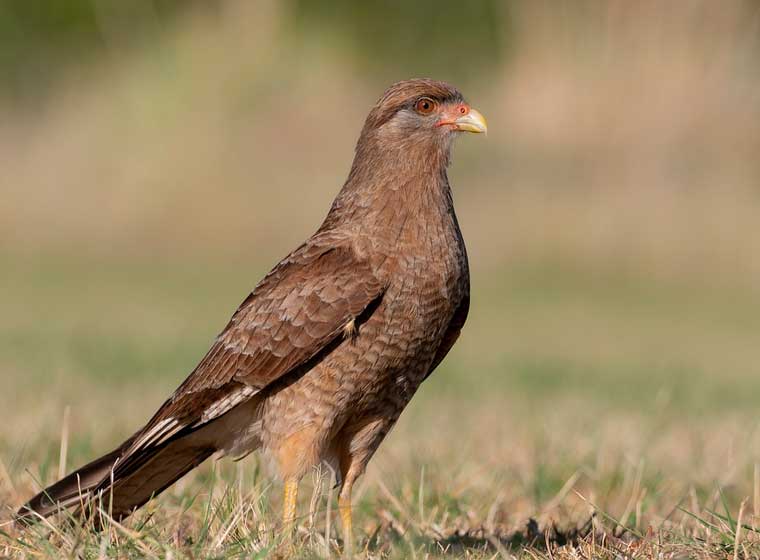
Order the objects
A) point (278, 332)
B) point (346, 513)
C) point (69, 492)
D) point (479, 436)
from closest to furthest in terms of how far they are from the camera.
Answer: point (69, 492) → point (346, 513) → point (278, 332) → point (479, 436)

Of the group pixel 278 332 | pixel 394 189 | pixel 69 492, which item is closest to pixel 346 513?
pixel 278 332

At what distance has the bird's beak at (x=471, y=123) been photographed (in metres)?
4.86

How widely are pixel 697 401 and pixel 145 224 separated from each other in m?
9.66

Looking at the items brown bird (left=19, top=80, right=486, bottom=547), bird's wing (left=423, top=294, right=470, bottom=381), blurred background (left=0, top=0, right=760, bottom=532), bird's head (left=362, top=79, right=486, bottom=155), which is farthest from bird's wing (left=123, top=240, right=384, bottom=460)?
blurred background (left=0, top=0, right=760, bottom=532)

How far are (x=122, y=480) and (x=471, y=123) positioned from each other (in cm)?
188

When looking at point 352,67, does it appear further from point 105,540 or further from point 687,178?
point 105,540

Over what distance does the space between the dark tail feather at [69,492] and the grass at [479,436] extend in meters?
0.10

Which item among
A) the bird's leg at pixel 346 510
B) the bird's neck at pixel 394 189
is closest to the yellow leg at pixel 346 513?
the bird's leg at pixel 346 510

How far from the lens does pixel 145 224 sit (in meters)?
16.0

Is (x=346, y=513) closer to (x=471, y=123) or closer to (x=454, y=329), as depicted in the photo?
(x=454, y=329)

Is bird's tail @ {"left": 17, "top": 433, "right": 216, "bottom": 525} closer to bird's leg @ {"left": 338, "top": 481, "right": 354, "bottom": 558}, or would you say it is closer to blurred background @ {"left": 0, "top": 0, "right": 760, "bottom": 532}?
bird's leg @ {"left": 338, "top": 481, "right": 354, "bottom": 558}

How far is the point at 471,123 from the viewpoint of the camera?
4.87 m

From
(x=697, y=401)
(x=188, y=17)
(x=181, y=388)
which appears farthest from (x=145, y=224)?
(x=181, y=388)

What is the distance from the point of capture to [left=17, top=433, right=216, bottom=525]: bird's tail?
386 centimetres
